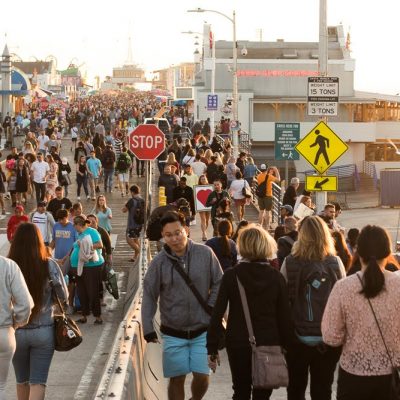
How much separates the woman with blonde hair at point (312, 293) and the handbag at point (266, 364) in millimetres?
349

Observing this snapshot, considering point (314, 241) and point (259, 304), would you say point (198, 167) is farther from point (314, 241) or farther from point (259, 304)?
point (259, 304)

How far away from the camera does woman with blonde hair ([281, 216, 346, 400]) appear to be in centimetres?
798

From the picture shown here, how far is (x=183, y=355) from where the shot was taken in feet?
28.1

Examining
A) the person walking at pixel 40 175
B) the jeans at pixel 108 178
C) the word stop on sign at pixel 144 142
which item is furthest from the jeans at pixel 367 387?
the jeans at pixel 108 178

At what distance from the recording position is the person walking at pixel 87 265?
1563 cm

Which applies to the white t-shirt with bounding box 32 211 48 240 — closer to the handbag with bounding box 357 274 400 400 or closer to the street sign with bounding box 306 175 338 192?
the street sign with bounding box 306 175 338 192

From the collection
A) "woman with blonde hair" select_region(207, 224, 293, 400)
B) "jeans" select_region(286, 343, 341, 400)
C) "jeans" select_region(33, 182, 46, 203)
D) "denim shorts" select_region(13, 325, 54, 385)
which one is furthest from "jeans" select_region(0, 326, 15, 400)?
"jeans" select_region(33, 182, 46, 203)

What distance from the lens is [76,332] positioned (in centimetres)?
836

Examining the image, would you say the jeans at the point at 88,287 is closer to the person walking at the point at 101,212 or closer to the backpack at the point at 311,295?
the person walking at the point at 101,212

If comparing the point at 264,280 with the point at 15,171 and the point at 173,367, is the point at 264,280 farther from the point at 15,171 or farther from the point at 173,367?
the point at 15,171

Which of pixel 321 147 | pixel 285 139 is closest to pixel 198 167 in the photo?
pixel 285 139

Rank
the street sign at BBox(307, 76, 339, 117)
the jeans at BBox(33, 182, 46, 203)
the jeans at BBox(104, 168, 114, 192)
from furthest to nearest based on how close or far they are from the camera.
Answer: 1. the jeans at BBox(104, 168, 114, 192)
2. the jeans at BBox(33, 182, 46, 203)
3. the street sign at BBox(307, 76, 339, 117)

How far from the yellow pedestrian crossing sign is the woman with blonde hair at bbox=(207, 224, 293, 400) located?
11.1 m

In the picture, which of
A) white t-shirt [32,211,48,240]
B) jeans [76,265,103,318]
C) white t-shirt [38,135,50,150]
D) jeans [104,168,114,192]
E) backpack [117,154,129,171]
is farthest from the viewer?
white t-shirt [38,135,50,150]
